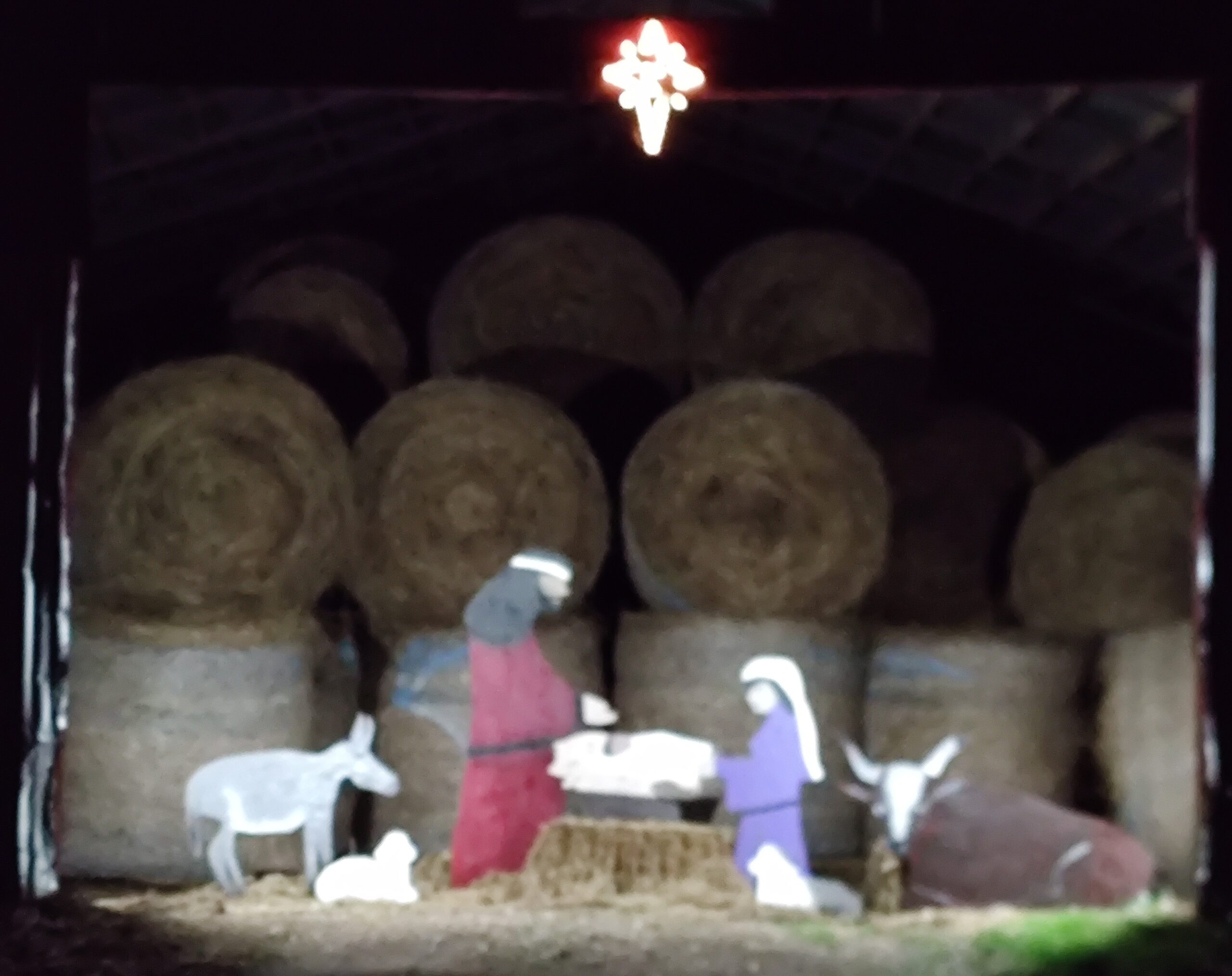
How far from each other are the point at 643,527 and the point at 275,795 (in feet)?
5.31

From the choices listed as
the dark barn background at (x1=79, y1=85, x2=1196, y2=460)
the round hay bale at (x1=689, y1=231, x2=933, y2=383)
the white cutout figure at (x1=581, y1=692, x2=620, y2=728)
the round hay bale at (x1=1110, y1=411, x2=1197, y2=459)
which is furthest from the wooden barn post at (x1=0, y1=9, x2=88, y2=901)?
the round hay bale at (x1=1110, y1=411, x2=1197, y2=459)

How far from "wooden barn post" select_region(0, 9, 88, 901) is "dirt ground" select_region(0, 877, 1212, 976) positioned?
22.9 inches

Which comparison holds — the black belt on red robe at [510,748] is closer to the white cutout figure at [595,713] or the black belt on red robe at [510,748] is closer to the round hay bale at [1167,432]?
the white cutout figure at [595,713]

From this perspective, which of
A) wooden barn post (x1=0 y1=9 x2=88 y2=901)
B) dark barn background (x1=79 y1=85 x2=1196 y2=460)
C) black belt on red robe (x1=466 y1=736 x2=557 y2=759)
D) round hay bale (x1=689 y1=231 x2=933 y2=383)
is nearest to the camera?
wooden barn post (x1=0 y1=9 x2=88 y2=901)

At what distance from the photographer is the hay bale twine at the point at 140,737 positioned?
6062 millimetres

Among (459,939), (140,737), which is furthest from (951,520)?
(140,737)

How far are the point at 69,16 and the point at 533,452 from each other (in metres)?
2.18

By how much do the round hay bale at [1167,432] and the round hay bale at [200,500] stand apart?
3.10 metres

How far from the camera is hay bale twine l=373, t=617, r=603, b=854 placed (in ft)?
20.8

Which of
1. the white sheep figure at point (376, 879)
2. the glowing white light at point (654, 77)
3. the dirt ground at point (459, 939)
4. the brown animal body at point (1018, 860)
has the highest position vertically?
the glowing white light at point (654, 77)

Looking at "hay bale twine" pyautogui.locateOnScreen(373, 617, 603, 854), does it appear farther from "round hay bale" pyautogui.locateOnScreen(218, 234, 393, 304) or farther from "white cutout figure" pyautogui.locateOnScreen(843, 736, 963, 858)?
"round hay bale" pyautogui.locateOnScreen(218, 234, 393, 304)

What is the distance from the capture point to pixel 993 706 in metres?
6.46

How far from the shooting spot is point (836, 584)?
631cm

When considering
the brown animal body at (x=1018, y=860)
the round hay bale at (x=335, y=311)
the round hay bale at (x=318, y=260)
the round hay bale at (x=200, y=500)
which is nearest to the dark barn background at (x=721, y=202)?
the round hay bale at (x=318, y=260)
